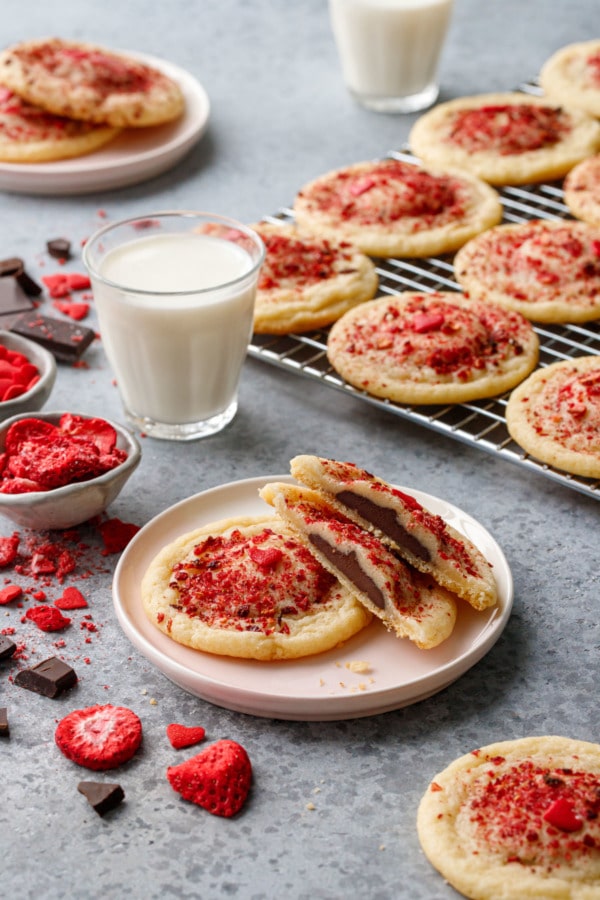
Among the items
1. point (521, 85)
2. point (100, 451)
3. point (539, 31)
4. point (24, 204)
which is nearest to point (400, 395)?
point (100, 451)

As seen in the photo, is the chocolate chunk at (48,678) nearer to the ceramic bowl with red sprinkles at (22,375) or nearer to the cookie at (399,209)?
the ceramic bowl with red sprinkles at (22,375)

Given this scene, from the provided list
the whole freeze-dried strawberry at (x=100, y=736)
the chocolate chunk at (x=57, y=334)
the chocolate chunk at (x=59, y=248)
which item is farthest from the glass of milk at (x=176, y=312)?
the whole freeze-dried strawberry at (x=100, y=736)

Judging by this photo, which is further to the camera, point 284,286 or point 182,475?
point 284,286

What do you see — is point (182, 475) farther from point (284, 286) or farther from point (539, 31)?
point (539, 31)

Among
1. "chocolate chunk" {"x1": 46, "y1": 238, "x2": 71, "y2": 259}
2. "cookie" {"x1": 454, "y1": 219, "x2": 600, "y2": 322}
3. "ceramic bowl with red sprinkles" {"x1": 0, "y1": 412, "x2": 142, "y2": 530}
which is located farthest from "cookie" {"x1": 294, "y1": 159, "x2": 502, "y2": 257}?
"ceramic bowl with red sprinkles" {"x1": 0, "y1": 412, "x2": 142, "y2": 530}

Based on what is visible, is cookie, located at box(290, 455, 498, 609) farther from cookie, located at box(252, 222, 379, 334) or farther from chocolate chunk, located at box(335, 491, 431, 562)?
cookie, located at box(252, 222, 379, 334)

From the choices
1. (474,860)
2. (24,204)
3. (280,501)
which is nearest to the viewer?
(474,860)
